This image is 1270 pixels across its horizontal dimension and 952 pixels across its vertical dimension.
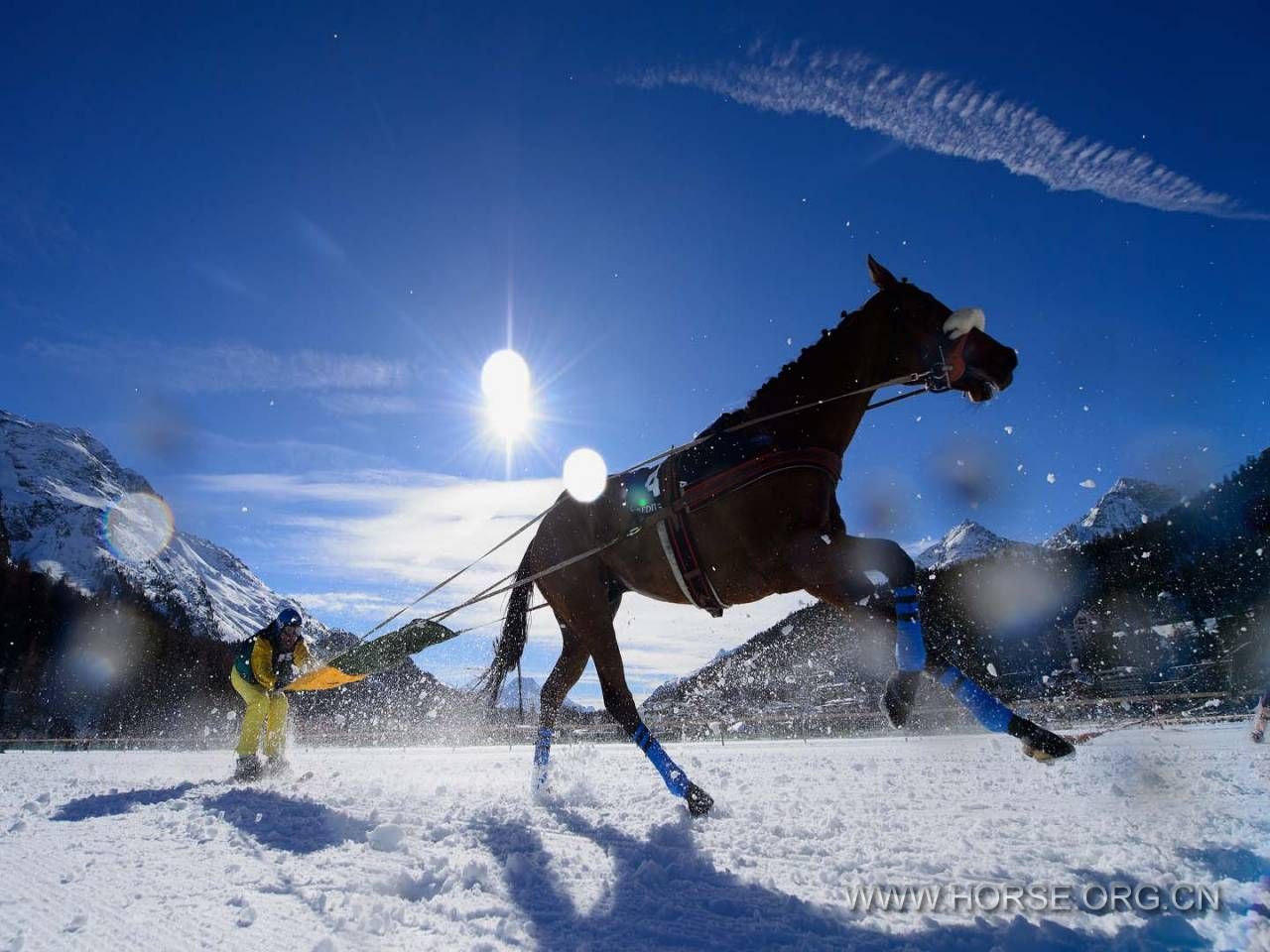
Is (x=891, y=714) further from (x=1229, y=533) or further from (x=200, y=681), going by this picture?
(x=200, y=681)

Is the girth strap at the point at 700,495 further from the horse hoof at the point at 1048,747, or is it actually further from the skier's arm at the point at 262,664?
the skier's arm at the point at 262,664

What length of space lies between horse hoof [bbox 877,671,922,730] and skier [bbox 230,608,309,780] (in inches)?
253

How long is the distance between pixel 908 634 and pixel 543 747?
150 inches

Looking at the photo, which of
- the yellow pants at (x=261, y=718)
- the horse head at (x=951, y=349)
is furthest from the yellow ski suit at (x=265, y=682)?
the horse head at (x=951, y=349)

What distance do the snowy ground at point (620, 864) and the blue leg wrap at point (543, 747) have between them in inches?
29.2

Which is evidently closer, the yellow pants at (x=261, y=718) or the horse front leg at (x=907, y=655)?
the horse front leg at (x=907, y=655)

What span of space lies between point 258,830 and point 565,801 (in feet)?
7.43

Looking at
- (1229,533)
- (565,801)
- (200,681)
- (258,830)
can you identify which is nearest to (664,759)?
(565,801)

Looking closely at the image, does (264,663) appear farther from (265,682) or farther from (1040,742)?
(1040,742)

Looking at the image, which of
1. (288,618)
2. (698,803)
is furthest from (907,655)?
(288,618)

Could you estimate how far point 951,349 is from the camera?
14.5ft

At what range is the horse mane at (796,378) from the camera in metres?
4.71

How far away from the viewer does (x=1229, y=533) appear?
48031 millimetres

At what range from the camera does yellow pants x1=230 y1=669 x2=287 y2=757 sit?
7062 mm
